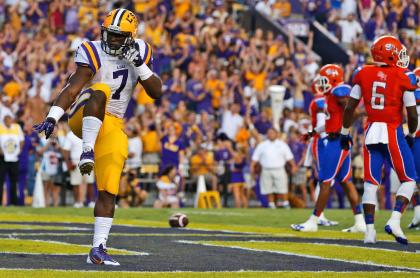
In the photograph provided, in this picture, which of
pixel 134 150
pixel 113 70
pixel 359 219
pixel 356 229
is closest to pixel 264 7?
pixel 134 150

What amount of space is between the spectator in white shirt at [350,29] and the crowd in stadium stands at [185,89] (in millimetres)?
23

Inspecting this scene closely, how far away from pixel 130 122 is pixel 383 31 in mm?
7458

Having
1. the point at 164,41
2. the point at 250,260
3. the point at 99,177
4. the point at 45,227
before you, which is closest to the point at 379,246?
the point at 250,260

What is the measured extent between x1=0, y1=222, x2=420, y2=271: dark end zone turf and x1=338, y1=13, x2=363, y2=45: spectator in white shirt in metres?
15.0

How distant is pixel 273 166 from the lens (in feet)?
72.8

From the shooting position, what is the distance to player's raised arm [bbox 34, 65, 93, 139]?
916cm

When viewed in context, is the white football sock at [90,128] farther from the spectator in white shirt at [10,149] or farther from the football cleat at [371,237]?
the spectator in white shirt at [10,149]

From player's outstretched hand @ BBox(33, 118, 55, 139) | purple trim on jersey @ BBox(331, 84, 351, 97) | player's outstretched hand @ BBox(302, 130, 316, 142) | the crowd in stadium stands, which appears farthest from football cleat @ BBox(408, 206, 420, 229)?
player's outstretched hand @ BBox(33, 118, 55, 139)

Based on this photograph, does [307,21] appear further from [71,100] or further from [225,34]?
[71,100]

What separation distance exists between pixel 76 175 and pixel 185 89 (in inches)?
153

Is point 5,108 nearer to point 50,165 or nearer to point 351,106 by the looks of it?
point 50,165

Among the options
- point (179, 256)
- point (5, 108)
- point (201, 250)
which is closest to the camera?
point (179, 256)

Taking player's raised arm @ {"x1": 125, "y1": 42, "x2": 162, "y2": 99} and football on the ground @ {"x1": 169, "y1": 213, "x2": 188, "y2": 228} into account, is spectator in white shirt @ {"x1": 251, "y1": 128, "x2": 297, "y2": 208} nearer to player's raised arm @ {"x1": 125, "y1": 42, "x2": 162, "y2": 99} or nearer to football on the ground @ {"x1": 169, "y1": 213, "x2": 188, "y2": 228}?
football on the ground @ {"x1": 169, "y1": 213, "x2": 188, "y2": 228}

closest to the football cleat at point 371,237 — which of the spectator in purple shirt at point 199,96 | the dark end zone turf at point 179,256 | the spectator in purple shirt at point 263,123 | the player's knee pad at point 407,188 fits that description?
the dark end zone turf at point 179,256
